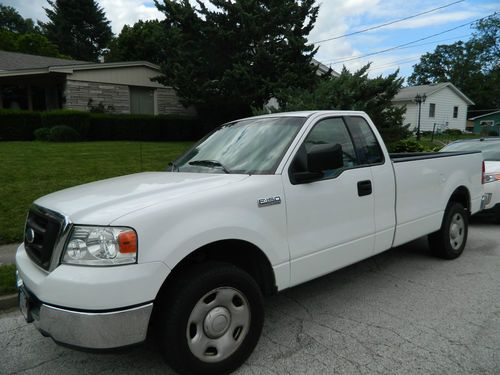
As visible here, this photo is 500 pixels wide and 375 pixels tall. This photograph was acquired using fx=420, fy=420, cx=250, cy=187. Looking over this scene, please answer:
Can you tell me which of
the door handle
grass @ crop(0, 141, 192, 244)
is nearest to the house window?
grass @ crop(0, 141, 192, 244)

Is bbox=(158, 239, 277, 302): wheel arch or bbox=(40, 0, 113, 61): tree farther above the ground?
Result: bbox=(40, 0, 113, 61): tree

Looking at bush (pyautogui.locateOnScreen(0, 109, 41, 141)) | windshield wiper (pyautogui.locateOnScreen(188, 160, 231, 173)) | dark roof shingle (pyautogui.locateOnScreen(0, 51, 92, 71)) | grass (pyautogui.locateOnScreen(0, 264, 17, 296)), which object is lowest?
grass (pyautogui.locateOnScreen(0, 264, 17, 296))

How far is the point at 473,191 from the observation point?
5.79 metres

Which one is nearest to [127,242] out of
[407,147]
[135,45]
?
[407,147]

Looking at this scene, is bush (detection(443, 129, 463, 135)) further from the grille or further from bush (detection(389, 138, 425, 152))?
the grille

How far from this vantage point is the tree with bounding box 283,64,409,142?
1166 centimetres

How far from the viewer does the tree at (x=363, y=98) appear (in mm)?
11656

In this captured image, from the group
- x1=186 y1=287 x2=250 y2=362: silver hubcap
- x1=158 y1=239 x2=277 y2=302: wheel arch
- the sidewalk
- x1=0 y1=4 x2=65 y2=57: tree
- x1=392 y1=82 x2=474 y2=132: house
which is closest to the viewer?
x1=186 y1=287 x2=250 y2=362: silver hubcap

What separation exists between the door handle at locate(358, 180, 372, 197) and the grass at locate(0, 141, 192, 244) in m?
3.56

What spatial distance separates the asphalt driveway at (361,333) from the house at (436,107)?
34689mm

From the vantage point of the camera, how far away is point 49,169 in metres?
9.77

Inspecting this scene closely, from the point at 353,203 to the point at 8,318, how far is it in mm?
3384

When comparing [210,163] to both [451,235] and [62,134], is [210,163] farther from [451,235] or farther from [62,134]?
[62,134]

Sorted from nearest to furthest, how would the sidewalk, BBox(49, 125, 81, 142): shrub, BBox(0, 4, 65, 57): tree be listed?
the sidewalk → BBox(49, 125, 81, 142): shrub → BBox(0, 4, 65, 57): tree
